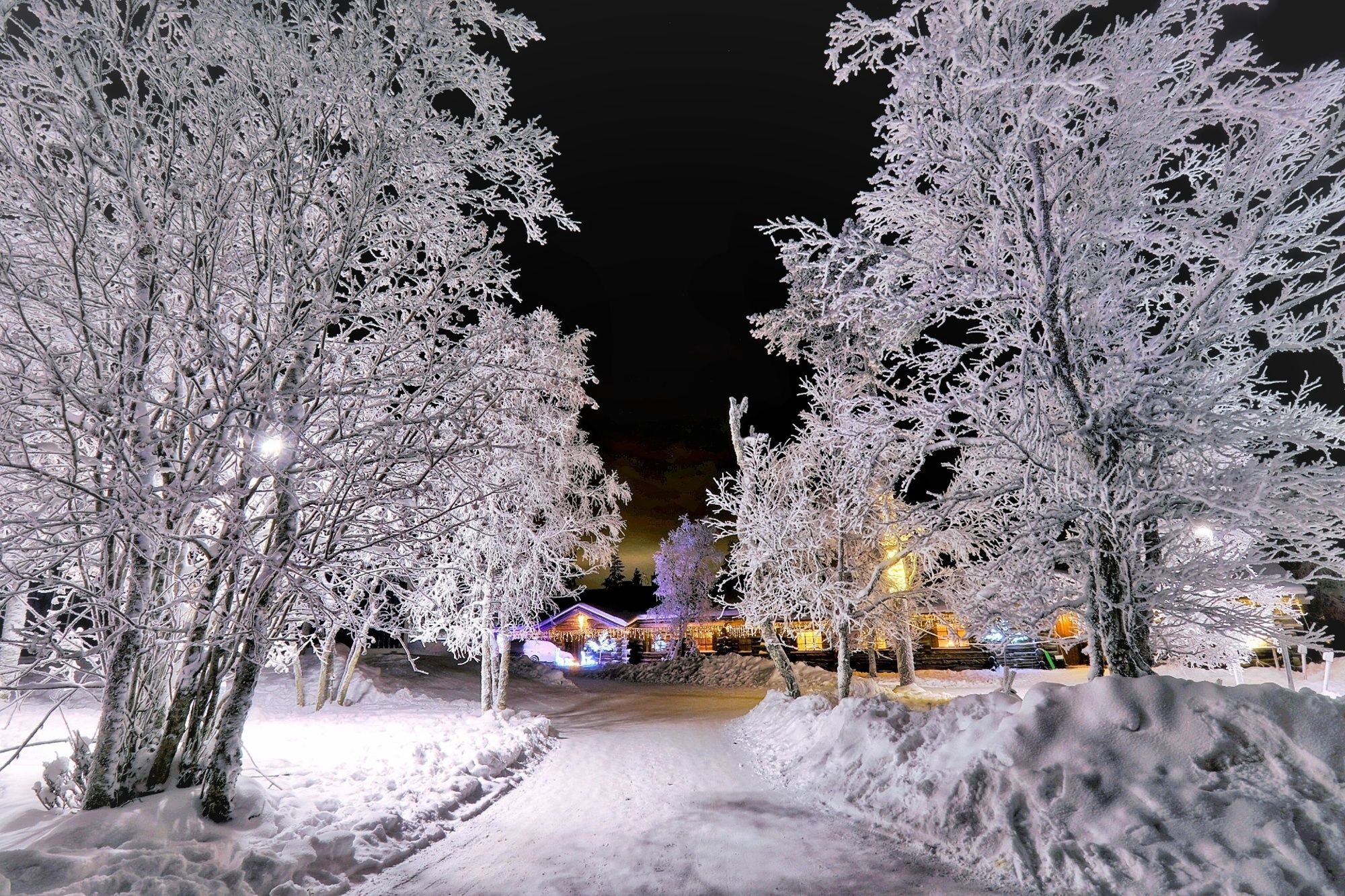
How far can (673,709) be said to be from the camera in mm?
18641

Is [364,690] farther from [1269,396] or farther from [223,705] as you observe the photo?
[1269,396]

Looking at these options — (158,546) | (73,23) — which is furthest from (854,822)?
(73,23)

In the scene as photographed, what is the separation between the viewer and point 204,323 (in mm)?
5281

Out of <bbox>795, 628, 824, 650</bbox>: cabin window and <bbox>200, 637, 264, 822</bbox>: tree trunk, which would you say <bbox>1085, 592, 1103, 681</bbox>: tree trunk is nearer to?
<bbox>200, 637, 264, 822</bbox>: tree trunk

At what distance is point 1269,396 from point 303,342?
10624 millimetres

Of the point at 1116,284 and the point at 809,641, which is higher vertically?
the point at 1116,284

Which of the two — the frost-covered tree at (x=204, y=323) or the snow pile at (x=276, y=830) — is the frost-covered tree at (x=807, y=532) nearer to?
the snow pile at (x=276, y=830)

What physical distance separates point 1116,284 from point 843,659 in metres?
9.39

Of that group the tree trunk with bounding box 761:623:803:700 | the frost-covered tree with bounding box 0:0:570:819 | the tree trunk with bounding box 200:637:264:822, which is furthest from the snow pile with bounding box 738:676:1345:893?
the tree trunk with bounding box 761:623:803:700

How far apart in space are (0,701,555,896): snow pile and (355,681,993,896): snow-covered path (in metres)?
0.42

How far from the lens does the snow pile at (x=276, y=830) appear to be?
14.6 feet

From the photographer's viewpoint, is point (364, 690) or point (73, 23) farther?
point (364, 690)

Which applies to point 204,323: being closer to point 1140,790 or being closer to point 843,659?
point 1140,790

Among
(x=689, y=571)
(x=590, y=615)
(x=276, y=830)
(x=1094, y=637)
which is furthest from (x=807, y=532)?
(x=590, y=615)
